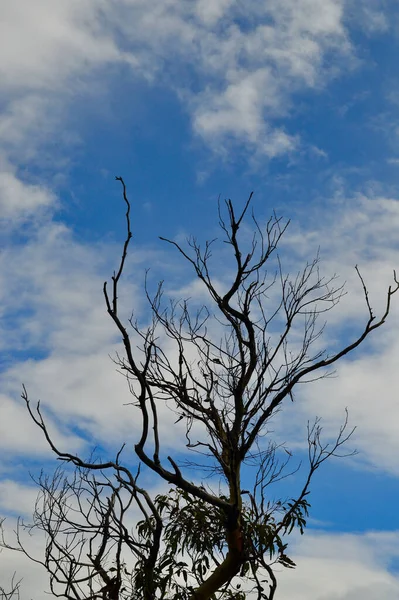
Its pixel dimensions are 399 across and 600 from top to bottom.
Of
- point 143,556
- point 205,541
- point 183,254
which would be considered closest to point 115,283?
point 183,254

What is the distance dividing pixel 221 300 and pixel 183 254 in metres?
0.50

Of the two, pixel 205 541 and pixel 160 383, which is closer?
pixel 160 383

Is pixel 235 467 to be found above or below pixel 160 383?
below

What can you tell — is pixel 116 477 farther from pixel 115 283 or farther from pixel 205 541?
pixel 115 283

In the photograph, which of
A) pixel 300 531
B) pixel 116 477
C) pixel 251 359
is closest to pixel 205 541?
pixel 300 531

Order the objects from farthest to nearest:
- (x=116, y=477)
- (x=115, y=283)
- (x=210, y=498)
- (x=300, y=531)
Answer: (x=300, y=531), (x=116, y=477), (x=210, y=498), (x=115, y=283)

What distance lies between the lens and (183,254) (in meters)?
5.24

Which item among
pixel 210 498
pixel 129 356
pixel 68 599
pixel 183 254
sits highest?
pixel 183 254

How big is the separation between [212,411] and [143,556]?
3.92 ft

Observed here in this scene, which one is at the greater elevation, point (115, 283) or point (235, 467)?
point (115, 283)

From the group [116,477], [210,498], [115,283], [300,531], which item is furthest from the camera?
[300,531]

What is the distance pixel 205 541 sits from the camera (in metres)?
5.55

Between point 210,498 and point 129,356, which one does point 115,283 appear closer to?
point 129,356

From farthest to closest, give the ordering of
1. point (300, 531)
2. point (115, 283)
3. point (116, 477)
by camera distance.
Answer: point (300, 531), point (116, 477), point (115, 283)
